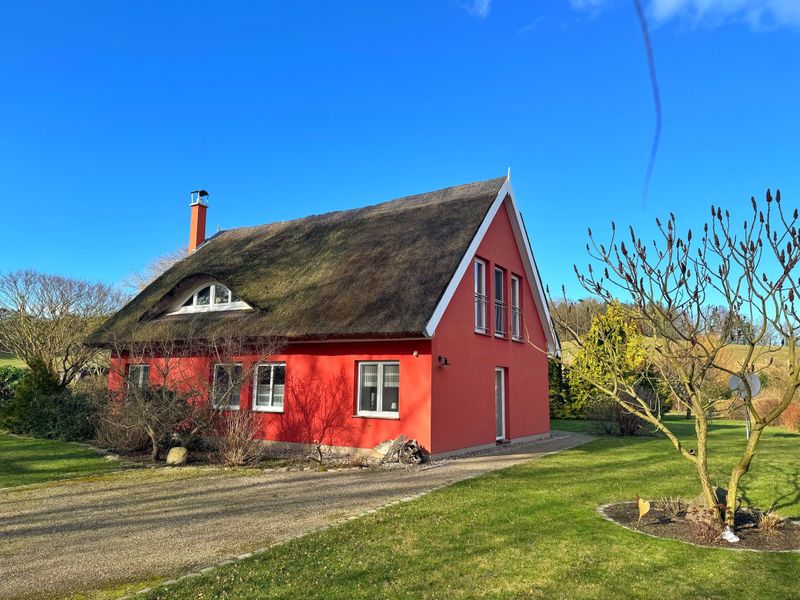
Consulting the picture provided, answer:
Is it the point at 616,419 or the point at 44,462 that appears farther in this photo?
the point at 616,419

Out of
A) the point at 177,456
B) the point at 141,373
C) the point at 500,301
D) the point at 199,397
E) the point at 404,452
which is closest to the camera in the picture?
the point at 404,452

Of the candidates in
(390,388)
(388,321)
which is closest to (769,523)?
(388,321)

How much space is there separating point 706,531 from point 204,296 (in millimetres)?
14492

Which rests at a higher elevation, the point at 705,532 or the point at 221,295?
the point at 221,295

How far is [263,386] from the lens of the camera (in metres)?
14.4

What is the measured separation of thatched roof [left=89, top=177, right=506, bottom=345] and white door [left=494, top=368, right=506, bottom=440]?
426 centimetres

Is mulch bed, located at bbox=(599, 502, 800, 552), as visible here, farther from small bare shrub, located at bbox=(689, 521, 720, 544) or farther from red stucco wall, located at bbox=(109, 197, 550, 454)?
red stucco wall, located at bbox=(109, 197, 550, 454)

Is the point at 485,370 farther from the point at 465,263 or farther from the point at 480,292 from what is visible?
the point at 465,263

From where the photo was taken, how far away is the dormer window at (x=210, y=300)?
51.3ft

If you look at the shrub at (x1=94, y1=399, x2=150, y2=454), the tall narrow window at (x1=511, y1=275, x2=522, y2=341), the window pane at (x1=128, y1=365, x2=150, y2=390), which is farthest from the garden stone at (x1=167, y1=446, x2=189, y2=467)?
the tall narrow window at (x1=511, y1=275, x2=522, y2=341)

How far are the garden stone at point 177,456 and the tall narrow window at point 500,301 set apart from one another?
8.67m

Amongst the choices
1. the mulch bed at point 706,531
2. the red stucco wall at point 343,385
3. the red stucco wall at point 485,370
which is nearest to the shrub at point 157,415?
the red stucco wall at point 343,385

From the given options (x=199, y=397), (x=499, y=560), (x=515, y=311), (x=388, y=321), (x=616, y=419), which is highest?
(x=515, y=311)

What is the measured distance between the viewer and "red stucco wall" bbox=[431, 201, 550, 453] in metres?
12.3
